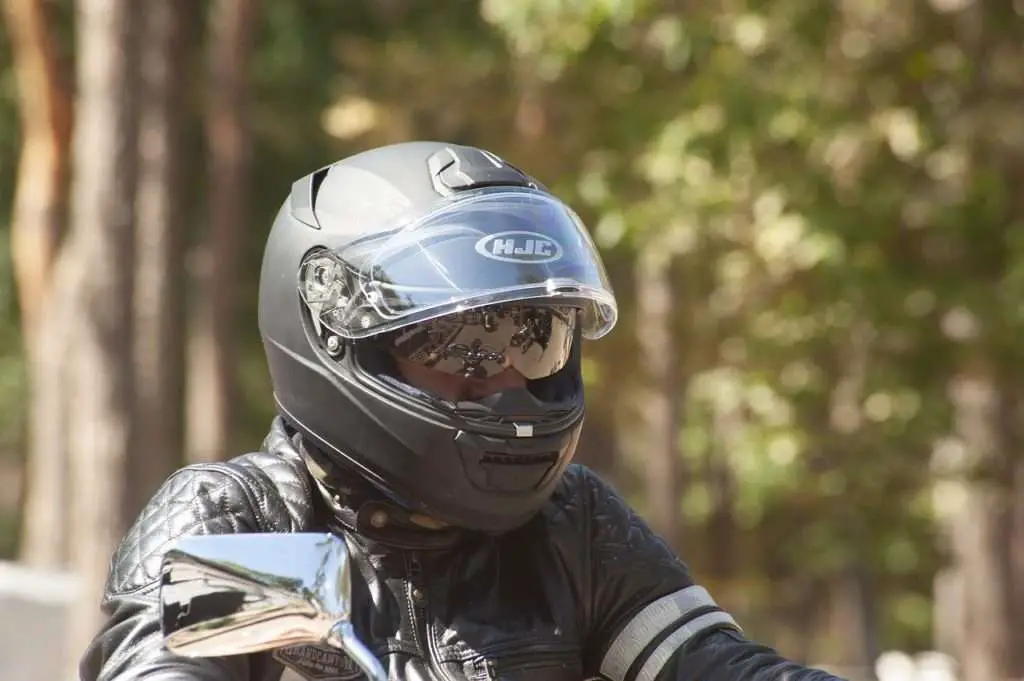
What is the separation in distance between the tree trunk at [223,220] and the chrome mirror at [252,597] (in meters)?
15.0

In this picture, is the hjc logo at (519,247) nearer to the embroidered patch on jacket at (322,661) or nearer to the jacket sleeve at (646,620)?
the jacket sleeve at (646,620)

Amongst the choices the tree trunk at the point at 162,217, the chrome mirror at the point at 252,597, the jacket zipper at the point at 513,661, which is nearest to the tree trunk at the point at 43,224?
the tree trunk at the point at 162,217

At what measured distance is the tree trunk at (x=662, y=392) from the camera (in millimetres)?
15523

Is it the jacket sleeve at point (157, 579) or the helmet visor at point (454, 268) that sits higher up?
the helmet visor at point (454, 268)

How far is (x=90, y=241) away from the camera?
9656mm

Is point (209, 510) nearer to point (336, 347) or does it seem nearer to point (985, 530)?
point (336, 347)

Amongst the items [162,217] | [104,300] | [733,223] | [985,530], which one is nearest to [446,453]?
[104,300]

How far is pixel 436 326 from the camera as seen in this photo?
2.97 m

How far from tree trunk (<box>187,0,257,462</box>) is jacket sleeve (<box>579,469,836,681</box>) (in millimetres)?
14068

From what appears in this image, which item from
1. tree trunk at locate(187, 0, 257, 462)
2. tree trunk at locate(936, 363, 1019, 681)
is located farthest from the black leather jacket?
tree trunk at locate(187, 0, 257, 462)

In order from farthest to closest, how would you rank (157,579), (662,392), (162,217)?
1. (662,392)
2. (162,217)
3. (157,579)

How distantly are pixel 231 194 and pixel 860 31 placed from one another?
9.06 meters

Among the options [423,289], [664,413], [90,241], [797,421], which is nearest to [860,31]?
[797,421]

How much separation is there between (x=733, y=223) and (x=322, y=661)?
9.48 meters
